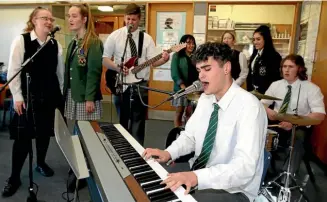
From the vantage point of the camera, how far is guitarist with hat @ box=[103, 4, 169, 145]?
248 cm

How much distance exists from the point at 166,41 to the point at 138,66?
120 inches

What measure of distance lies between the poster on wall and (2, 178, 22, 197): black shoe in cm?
356

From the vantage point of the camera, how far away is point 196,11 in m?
5.12

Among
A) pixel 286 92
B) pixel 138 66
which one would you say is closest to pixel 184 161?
pixel 138 66

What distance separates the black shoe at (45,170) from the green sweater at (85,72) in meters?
0.91

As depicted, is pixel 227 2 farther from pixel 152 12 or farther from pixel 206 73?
pixel 206 73

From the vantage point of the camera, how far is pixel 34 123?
2268 mm

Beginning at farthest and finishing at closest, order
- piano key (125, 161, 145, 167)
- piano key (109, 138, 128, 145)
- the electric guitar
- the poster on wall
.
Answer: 1. the poster on wall
2. the electric guitar
3. piano key (109, 138, 128, 145)
4. piano key (125, 161, 145, 167)

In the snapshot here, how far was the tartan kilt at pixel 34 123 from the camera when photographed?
2244mm

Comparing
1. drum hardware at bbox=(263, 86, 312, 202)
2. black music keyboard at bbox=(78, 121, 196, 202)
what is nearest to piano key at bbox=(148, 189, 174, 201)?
black music keyboard at bbox=(78, 121, 196, 202)

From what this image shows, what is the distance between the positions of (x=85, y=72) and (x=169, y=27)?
3.42 meters

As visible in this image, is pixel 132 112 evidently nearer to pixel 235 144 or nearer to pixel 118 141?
pixel 118 141

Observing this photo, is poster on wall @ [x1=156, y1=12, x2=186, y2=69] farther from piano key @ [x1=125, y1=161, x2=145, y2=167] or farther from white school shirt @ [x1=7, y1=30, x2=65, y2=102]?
piano key @ [x1=125, y1=161, x2=145, y2=167]

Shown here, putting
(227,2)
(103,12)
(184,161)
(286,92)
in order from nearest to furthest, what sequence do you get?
(184,161), (286,92), (227,2), (103,12)
